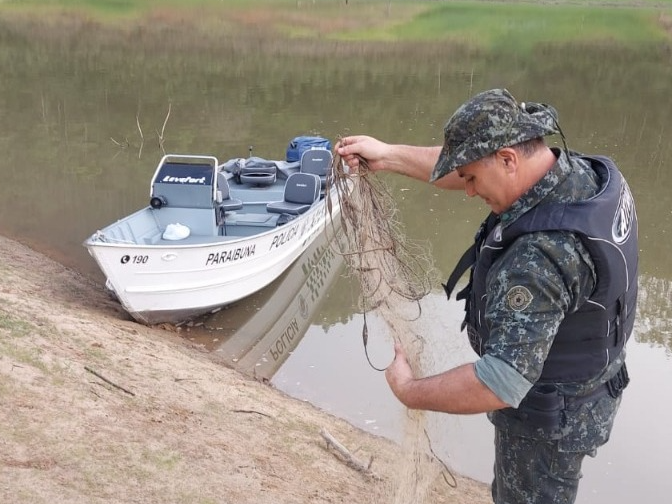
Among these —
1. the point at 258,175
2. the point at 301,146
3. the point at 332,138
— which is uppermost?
the point at 301,146

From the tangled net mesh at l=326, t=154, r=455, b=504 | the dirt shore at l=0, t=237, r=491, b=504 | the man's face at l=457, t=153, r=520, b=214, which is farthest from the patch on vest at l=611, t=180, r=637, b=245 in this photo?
the dirt shore at l=0, t=237, r=491, b=504

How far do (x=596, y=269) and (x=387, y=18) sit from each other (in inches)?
1565

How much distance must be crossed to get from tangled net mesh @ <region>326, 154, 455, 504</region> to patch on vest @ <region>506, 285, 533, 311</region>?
1098 mm

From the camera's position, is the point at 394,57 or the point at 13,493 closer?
the point at 13,493

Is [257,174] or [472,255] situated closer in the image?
[472,255]

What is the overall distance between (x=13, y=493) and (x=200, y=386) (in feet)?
7.39

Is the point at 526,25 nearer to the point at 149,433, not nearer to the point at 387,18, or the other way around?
the point at 387,18

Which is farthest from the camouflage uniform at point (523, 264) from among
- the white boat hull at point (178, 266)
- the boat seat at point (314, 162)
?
the boat seat at point (314, 162)

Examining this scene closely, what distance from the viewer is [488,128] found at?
6.55ft

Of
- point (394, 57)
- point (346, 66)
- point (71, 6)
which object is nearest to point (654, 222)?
point (346, 66)

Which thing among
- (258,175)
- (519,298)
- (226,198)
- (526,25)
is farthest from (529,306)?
(526,25)

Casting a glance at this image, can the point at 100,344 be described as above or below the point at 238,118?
above

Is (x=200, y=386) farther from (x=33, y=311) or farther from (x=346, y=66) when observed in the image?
(x=346, y=66)

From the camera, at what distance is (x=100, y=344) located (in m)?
5.86
